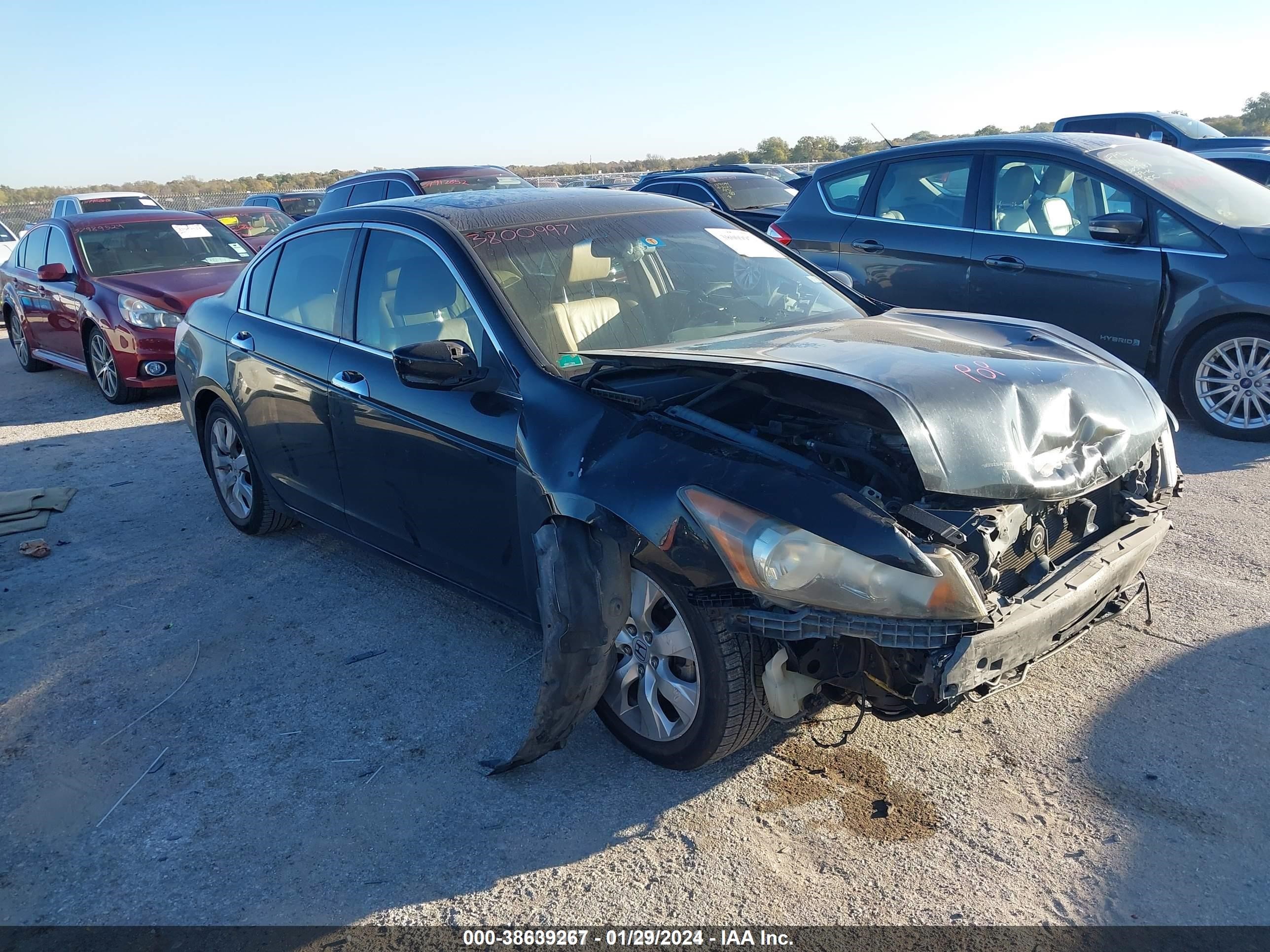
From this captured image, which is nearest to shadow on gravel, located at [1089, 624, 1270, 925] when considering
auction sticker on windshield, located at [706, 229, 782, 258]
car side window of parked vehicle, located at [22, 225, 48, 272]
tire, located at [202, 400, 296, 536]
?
auction sticker on windshield, located at [706, 229, 782, 258]

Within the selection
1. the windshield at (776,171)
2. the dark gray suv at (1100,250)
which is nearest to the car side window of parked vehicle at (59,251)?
the dark gray suv at (1100,250)

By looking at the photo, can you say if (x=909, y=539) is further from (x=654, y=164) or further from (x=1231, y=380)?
(x=654, y=164)

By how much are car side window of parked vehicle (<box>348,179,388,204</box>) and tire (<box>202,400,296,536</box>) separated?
26.2 feet

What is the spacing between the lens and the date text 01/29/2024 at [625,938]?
2.59m

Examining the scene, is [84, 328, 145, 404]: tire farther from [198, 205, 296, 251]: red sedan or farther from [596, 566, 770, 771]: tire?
[596, 566, 770, 771]: tire

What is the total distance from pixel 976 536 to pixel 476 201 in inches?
105

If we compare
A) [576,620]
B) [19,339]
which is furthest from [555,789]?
[19,339]

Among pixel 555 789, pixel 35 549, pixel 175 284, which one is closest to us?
pixel 555 789

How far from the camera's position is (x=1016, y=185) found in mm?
7020

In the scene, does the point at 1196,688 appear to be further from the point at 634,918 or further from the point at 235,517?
the point at 235,517

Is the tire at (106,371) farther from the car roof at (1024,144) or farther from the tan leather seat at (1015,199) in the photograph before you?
the tan leather seat at (1015,199)

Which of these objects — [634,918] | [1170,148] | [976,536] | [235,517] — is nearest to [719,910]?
[634,918]

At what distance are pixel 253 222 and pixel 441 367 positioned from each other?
42.6 ft

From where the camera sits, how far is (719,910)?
8.82ft
